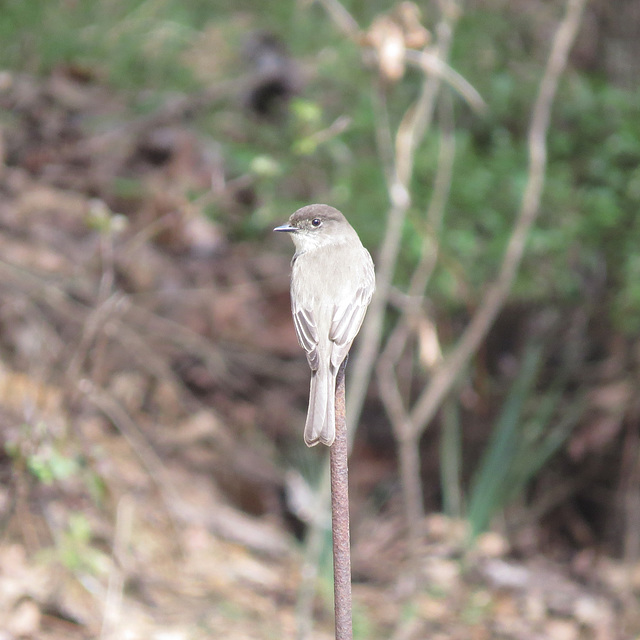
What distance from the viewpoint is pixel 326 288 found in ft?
7.02

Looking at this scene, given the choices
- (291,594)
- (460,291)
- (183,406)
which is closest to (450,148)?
(460,291)

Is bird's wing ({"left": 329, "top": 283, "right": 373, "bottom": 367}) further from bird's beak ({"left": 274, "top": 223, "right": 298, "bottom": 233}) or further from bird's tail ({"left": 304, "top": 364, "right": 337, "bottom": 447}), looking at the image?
bird's beak ({"left": 274, "top": 223, "right": 298, "bottom": 233})

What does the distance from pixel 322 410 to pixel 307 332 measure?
1.41 feet

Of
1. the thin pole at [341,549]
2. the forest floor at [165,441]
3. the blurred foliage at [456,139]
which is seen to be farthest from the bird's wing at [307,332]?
the blurred foliage at [456,139]

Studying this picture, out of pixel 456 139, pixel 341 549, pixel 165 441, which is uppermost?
pixel 456 139

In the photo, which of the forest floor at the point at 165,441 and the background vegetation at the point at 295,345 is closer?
the forest floor at the point at 165,441

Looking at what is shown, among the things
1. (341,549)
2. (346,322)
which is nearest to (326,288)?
(346,322)

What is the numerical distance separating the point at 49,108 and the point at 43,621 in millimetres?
3533

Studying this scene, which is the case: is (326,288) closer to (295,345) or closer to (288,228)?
(288,228)

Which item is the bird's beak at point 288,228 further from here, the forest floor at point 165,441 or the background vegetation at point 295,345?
the background vegetation at point 295,345

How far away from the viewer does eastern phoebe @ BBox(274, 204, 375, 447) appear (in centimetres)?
189

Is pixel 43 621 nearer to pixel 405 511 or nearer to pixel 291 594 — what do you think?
pixel 291 594

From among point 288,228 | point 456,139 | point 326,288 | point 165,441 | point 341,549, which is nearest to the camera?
point 341,549

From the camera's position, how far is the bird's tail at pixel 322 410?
1.49 m
